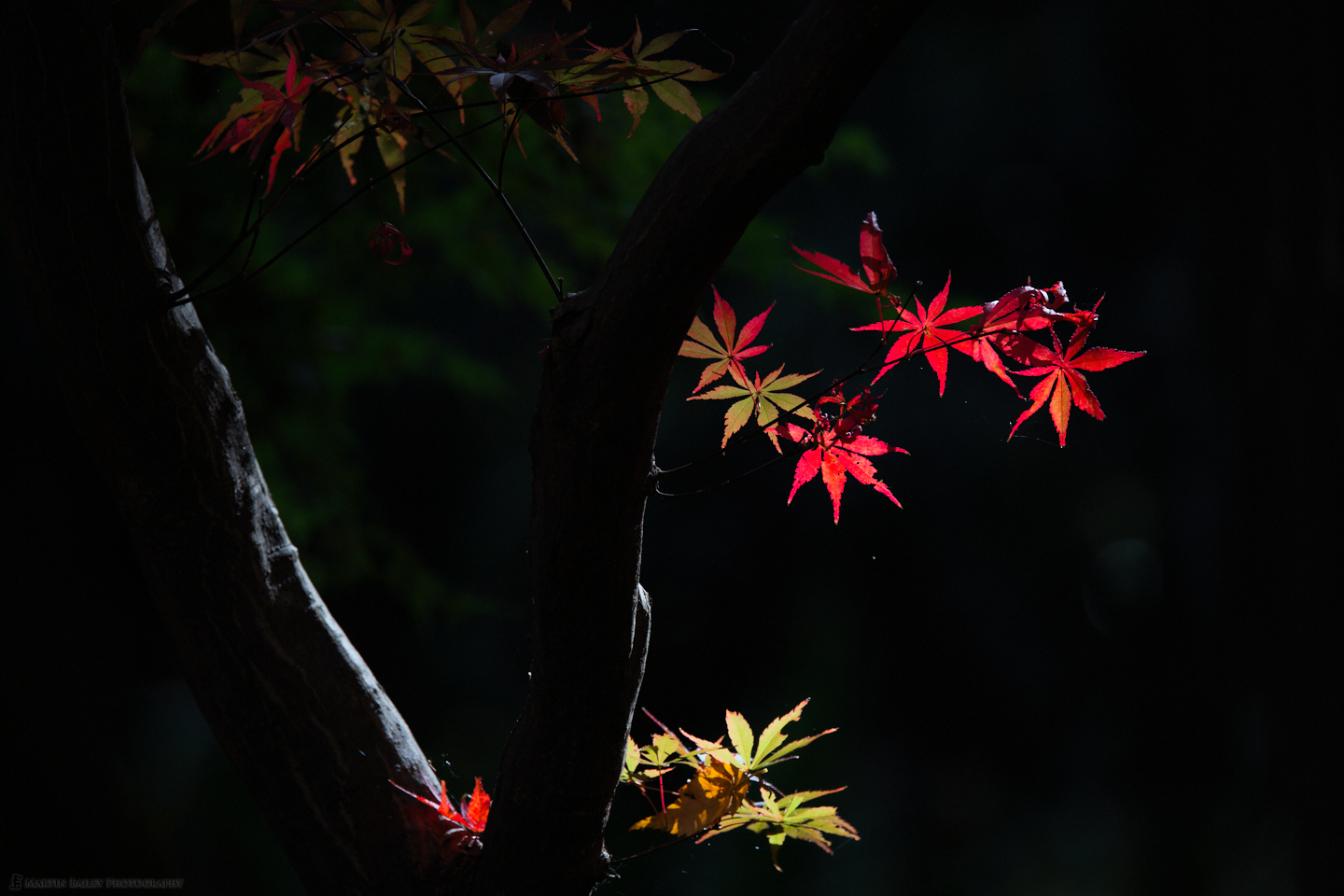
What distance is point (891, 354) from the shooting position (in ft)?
1.43

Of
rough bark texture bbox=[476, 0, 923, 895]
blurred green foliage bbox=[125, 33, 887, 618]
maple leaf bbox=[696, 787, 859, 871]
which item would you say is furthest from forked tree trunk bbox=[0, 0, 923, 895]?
blurred green foliage bbox=[125, 33, 887, 618]

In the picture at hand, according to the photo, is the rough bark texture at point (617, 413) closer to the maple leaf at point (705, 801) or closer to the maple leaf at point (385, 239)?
the maple leaf at point (705, 801)

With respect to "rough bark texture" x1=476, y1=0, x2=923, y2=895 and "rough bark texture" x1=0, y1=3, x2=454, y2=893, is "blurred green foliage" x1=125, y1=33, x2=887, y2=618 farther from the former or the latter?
→ "rough bark texture" x1=476, y1=0, x2=923, y2=895

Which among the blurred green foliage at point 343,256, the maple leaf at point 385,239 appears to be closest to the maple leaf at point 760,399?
the maple leaf at point 385,239

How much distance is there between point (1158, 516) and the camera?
2.51m

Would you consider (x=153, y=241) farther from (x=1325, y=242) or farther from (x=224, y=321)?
(x=1325, y=242)

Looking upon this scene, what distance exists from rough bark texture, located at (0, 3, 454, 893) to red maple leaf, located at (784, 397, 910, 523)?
1.16ft

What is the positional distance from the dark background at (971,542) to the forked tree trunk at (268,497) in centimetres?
96

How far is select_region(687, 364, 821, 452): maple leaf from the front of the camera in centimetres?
48

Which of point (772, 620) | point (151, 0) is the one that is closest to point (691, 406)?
point (772, 620)

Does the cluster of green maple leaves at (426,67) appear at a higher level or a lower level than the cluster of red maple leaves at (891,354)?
higher

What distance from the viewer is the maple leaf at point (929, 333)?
1.41ft

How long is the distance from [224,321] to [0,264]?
0.42 metres

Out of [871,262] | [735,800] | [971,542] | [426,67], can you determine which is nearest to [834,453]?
[871,262]
